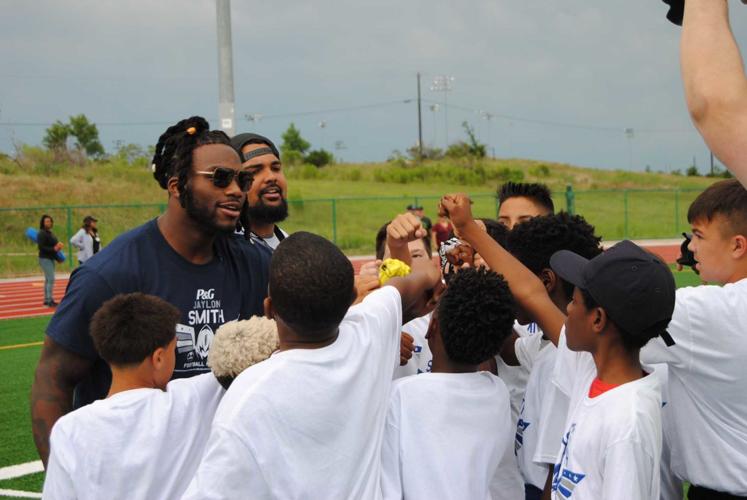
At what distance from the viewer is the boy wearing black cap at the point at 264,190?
4812mm

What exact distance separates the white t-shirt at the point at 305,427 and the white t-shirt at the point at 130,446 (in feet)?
1.48

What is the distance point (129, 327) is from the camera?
284 cm

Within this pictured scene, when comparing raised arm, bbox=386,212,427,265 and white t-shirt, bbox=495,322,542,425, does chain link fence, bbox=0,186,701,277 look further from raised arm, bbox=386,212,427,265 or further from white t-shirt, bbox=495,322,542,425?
raised arm, bbox=386,212,427,265

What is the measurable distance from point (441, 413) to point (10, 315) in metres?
17.5

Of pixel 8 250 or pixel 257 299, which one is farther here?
pixel 8 250

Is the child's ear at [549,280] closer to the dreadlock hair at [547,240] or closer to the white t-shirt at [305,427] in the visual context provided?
the dreadlock hair at [547,240]

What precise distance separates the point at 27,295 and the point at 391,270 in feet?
69.2

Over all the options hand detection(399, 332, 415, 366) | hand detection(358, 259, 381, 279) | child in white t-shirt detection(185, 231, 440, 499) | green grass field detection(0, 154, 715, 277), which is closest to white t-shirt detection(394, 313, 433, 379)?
hand detection(399, 332, 415, 366)

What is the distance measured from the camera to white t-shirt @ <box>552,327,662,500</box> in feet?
7.78

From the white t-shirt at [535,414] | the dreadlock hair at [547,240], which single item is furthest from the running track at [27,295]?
the white t-shirt at [535,414]

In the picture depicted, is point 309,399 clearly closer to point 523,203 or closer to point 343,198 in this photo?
point 523,203

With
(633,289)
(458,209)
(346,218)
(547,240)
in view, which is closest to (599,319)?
(633,289)

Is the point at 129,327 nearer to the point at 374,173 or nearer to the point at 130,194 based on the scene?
the point at 130,194

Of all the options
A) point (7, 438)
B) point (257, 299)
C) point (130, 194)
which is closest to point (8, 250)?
point (130, 194)
